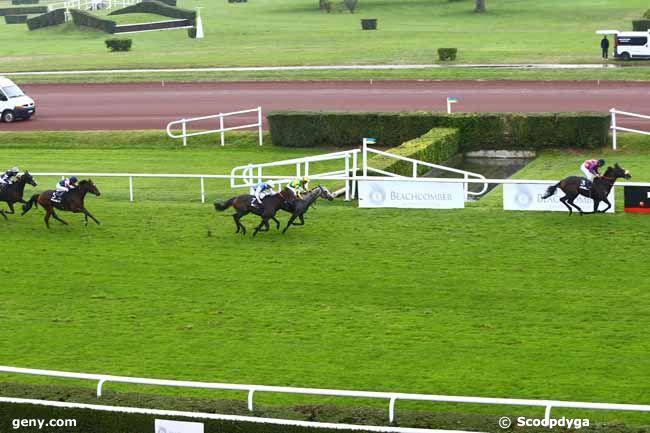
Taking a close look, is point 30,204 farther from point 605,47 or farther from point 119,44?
point 119,44

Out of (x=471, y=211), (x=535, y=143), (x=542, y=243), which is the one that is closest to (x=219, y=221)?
(x=471, y=211)

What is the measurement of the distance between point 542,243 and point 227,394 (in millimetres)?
7332

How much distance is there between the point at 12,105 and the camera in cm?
3534

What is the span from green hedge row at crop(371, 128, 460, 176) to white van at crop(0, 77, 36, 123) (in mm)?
13941

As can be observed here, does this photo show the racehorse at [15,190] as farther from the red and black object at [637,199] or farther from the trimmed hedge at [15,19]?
the trimmed hedge at [15,19]

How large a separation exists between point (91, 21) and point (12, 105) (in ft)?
115

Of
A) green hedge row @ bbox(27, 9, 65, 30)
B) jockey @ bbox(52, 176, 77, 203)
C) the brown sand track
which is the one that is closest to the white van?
the brown sand track

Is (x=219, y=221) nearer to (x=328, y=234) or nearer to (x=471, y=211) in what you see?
(x=328, y=234)

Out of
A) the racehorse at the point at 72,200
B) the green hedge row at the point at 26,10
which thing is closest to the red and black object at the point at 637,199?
the racehorse at the point at 72,200

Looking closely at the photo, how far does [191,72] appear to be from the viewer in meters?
Result: 45.8

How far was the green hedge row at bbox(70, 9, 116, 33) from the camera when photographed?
222 ft

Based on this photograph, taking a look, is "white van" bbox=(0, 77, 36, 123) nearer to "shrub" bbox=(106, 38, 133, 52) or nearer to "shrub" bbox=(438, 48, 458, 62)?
"shrub" bbox=(438, 48, 458, 62)

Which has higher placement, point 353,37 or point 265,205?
point 353,37

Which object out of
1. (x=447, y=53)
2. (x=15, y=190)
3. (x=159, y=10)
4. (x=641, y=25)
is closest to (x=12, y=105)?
(x=15, y=190)
